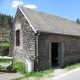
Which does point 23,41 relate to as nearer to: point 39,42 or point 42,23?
point 39,42

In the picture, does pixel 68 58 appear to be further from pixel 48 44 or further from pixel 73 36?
pixel 48 44

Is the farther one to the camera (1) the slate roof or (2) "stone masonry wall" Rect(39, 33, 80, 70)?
(1) the slate roof

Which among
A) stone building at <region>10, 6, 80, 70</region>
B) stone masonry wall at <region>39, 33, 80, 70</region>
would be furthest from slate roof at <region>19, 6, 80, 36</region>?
stone masonry wall at <region>39, 33, 80, 70</region>

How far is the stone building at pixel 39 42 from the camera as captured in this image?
37.6 ft

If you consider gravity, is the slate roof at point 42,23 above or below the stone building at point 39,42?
above

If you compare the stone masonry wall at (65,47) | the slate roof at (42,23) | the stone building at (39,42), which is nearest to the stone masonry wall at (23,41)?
the stone building at (39,42)

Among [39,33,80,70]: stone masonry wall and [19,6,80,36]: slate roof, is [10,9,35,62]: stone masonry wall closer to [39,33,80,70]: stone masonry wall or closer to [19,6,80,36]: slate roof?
[19,6,80,36]: slate roof

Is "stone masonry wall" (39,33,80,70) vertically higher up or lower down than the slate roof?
lower down

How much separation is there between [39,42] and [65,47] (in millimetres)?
3498

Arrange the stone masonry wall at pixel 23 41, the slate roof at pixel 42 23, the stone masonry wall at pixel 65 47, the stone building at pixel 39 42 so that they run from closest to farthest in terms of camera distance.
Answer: the stone building at pixel 39 42, the stone masonry wall at pixel 65 47, the stone masonry wall at pixel 23 41, the slate roof at pixel 42 23

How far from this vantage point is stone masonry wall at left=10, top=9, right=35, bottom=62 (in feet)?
38.8

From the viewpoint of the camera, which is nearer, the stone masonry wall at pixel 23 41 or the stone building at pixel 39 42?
the stone building at pixel 39 42

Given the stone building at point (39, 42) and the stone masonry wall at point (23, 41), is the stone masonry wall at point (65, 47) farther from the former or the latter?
the stone masonry wall at point (23, 41)

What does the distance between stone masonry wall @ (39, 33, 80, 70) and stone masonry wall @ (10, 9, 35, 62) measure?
2.29 ft
